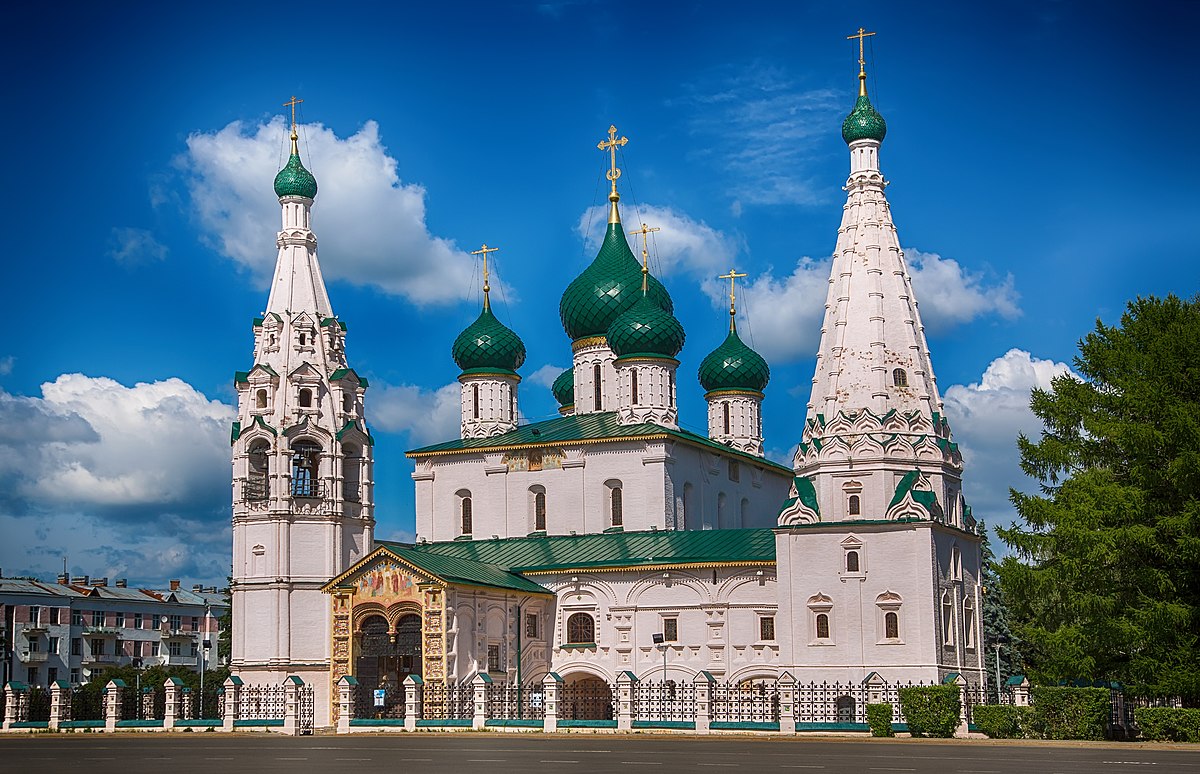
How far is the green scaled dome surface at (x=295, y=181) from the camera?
41250mm

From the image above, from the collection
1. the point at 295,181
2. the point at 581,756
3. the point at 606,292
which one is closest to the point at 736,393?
the point at 606,292

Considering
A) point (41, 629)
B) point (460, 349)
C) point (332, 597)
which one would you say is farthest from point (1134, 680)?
point (41, 629)

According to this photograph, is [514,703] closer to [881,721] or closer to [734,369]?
[881,721]

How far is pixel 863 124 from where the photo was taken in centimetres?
3769

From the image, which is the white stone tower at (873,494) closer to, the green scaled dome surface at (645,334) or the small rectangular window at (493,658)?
the green scaled dome surface at (645,334)

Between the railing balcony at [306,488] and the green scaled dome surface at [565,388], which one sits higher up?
the green scaled dome surface at [565,388]

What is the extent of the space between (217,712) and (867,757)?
19.9m

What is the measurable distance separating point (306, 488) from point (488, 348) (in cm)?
850

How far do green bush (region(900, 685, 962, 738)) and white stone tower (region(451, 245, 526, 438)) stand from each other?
20003 millimetres

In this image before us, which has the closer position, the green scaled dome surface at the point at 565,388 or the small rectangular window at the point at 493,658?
the small rectangular window at the point at 493,658

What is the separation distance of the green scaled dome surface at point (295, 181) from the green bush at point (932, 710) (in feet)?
70.3

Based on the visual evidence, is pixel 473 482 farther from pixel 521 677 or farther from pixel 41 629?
pixel 41 629

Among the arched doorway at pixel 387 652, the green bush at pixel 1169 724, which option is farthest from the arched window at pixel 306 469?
the green bush at pixel 1169 724

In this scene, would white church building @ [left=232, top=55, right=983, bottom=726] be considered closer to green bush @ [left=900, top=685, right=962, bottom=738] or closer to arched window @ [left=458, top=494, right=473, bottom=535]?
arched window @ [left=458, top=494, right=473, bottom=535]
